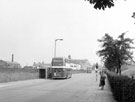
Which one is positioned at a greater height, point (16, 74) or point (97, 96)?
point (16, 74)

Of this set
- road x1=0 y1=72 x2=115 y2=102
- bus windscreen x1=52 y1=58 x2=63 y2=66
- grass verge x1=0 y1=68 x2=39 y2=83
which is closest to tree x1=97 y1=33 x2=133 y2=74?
road x1=0 y1=72 x2=115 y2=102

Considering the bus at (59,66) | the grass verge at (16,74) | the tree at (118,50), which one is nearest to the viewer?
the tree at (118,50)

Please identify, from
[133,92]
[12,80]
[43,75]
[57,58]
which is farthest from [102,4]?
[43,75]

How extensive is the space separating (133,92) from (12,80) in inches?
1474

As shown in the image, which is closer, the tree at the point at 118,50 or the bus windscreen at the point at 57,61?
the tree at the point at 118,50

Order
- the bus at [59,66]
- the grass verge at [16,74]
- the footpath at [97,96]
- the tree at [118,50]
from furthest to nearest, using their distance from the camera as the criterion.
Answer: the bus at [59,66] < the grass verge at [16,74] < the tree at [118,50] < the footpath at [97,96]

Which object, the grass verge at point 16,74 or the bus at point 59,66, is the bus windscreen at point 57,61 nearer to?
the bus at point 59,66

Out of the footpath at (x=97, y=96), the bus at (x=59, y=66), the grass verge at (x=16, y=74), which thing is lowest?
the footpath at (x=97, y=96)

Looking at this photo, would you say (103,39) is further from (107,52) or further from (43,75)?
(43,75)

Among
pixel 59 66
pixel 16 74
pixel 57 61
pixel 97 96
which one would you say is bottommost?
pixel 97 96

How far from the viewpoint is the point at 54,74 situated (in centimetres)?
6009

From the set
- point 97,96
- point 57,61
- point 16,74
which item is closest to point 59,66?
point 57,61

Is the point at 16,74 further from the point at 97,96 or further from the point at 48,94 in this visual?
the point at 97,96

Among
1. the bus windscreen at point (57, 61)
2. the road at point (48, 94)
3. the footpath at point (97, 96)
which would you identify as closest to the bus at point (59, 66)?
the bus windscreen at point (57, 61)
